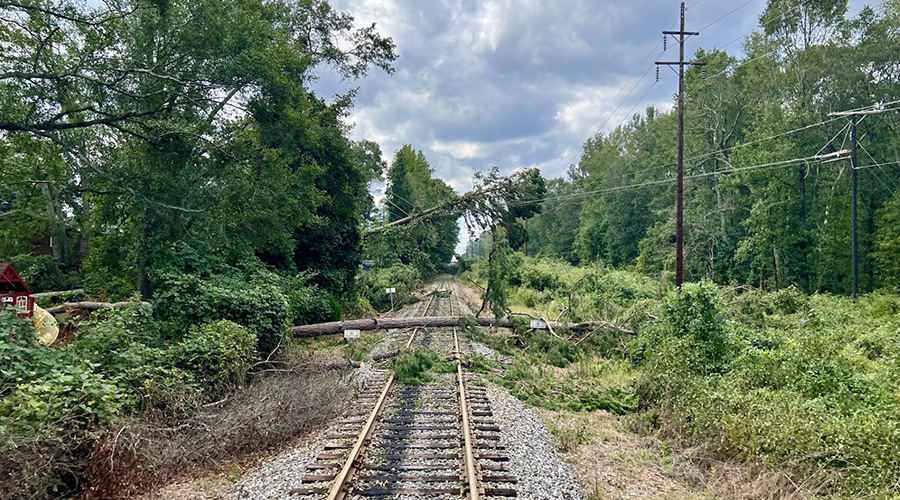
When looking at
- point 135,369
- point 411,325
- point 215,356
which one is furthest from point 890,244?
point 135,369

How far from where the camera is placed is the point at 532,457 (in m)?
5.90

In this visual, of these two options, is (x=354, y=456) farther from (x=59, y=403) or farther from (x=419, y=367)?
(x=419, y=367)

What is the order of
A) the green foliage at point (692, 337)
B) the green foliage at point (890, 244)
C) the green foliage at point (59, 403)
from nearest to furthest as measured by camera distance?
the green foliage at point (59, 403) → the green foliage at point (692, 337) → the green foliage at point (890, 244)

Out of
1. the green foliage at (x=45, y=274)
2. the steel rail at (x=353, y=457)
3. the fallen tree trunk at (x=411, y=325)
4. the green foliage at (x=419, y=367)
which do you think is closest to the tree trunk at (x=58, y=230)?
the green foliage at (x=45, y=274)

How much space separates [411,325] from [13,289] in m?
10.7

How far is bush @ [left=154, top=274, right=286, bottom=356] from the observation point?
29.9ft

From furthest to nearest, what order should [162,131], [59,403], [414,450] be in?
1. [162,131]
2. [414,450]
3. [59,403]

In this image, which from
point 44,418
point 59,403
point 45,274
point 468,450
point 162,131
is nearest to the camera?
point 44,418

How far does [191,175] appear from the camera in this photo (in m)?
12.3

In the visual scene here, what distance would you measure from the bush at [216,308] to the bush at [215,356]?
965 millimetres

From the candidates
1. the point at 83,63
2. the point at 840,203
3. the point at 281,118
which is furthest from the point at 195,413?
the point at 840,203

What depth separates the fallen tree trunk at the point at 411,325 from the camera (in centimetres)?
1379

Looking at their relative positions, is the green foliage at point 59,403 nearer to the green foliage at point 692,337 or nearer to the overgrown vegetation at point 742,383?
the overgrown vegetation at point 742,383

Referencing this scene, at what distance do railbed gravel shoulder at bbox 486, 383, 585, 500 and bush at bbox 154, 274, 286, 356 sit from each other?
5209mm
